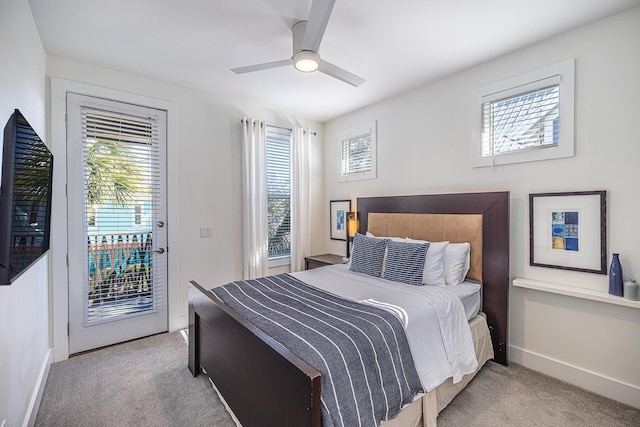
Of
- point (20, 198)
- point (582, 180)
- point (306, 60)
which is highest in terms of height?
point (306, 60)

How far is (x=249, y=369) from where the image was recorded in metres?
1.61

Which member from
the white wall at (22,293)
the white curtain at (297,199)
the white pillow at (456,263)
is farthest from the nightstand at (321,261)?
the white wall at (22,293)

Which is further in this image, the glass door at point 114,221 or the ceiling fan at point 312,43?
the glass door at point 114,221

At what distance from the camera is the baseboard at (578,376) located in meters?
2.05

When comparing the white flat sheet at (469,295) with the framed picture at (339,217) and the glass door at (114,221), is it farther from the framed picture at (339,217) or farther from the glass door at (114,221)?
the glass door at (114,221)

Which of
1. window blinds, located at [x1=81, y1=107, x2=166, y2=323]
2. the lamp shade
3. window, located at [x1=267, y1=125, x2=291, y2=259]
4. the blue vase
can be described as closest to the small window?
window blinds, located at [x1=81, y1=107, x2=166, y2=323]

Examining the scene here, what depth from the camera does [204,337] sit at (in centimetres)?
225

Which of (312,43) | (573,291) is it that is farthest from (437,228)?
(312,43)

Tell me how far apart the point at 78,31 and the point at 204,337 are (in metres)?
2.56

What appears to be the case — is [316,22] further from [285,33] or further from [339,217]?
[339,217]

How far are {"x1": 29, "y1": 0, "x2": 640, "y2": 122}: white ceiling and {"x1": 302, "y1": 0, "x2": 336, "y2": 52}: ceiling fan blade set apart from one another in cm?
23

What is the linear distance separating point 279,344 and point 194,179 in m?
2.56

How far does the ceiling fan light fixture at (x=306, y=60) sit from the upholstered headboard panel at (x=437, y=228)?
1.87 metres

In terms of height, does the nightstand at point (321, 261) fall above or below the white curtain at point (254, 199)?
below
